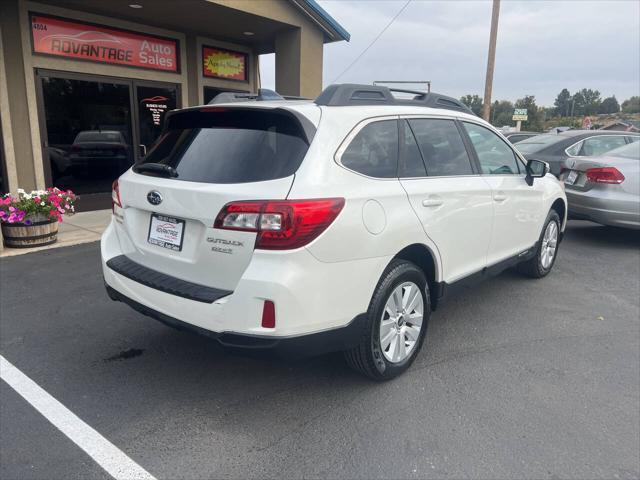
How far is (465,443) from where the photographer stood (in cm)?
268

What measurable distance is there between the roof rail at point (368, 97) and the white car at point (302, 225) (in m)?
0.01

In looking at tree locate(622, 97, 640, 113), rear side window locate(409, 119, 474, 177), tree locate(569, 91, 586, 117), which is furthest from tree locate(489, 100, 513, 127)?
rear side window locate(409, 119, 474, 177)

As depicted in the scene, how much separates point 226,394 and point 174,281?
0.80m

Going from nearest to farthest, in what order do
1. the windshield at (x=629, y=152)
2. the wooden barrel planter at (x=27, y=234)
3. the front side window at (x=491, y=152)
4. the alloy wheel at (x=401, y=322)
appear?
the alloy wheel at (x=401, y=322) < the front side window at (x=491, y=152) < the wooden barrel planter at (x=27, y=234) < the windshield at (x=629, y=152)

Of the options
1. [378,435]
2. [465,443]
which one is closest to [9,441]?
[378,435]

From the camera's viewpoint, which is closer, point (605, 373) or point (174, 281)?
point (174, 281)

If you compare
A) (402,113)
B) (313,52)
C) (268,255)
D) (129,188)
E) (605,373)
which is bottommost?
(605,373)

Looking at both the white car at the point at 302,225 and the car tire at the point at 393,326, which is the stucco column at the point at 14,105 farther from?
the car tire at the point at 393,326

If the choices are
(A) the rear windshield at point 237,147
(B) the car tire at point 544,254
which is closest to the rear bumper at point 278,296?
(A) the rear windshield at point 237,147

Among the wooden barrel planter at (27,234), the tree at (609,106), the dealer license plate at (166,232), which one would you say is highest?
the tree at (609,106)

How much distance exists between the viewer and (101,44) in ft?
29.6

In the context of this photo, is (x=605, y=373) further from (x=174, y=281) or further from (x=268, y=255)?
(x=174, y=281)

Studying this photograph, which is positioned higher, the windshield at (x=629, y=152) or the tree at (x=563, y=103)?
the tree at (x=563, y=103)

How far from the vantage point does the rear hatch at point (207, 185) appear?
8.55 feet
